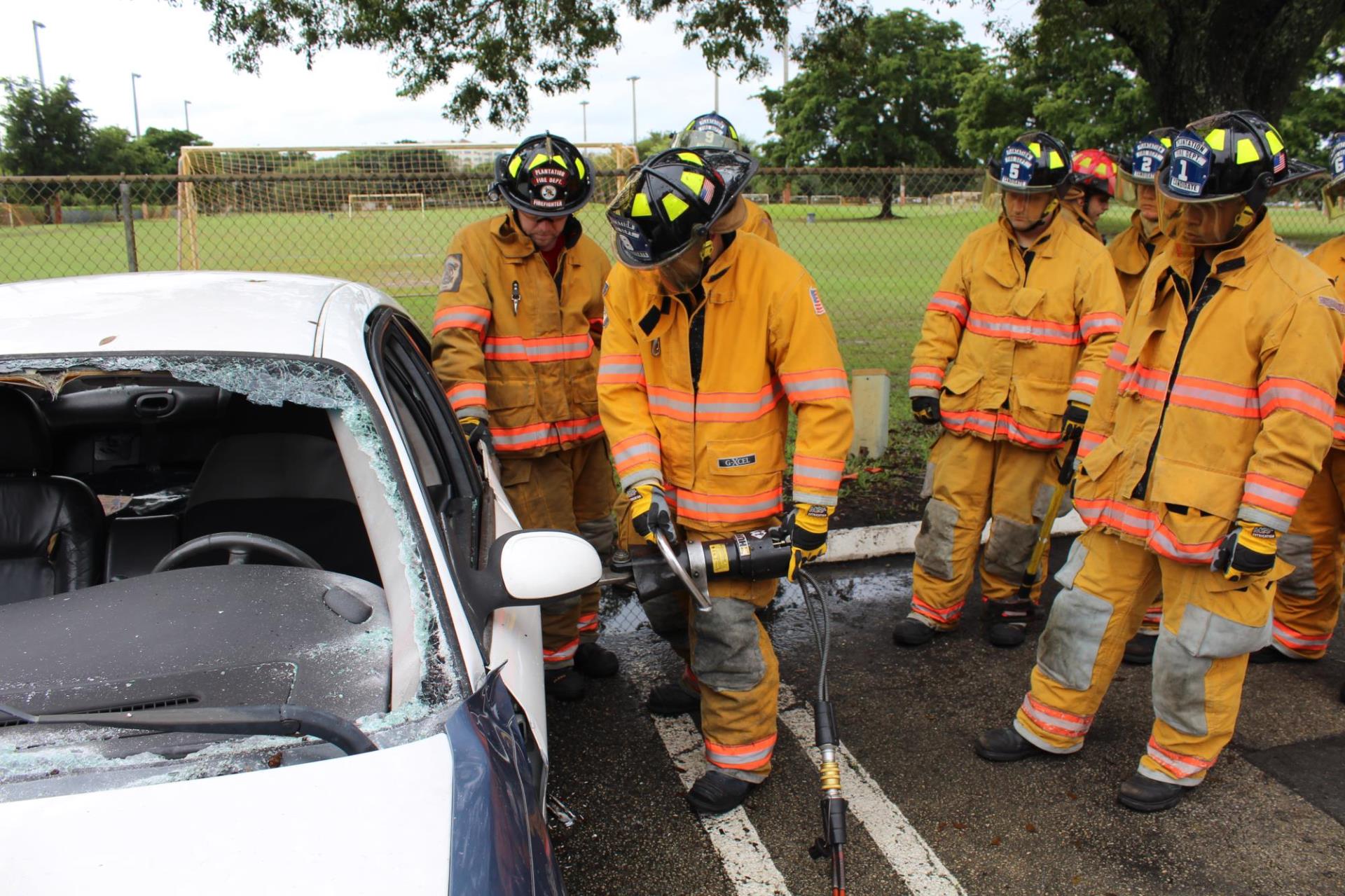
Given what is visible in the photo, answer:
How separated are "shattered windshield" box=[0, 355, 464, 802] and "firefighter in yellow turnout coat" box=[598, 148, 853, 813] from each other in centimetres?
89

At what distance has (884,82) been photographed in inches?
1964

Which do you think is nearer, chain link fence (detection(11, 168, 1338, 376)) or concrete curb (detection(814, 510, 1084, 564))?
concrete curb (detection(814, 510, 1084, 564))

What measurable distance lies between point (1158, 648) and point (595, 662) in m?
1.97

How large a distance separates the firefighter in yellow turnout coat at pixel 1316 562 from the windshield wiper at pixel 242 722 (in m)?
3.69

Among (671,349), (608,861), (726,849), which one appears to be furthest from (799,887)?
(671,349)

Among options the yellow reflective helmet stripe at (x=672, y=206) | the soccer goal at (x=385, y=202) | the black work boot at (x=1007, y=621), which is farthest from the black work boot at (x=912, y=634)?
the soccer goal at (x=385, y=202)

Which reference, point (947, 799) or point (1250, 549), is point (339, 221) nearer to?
point (947, 799)

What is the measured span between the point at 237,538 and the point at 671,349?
4.19ft

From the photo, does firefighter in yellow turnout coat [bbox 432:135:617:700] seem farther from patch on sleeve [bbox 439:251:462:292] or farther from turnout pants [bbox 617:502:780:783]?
turnout pants [bbox 617:502:780:783]

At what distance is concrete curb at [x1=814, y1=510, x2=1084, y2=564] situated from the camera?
4883 mm

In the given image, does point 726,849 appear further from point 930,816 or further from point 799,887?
point 930,816

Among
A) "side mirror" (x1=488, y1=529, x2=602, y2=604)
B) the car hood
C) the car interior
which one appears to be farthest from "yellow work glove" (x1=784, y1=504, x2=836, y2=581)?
the car hood

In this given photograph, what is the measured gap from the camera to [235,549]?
2.29 meters

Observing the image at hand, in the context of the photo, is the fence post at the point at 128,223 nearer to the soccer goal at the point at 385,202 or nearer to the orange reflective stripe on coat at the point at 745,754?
the soccer goal at the point at 385,202
